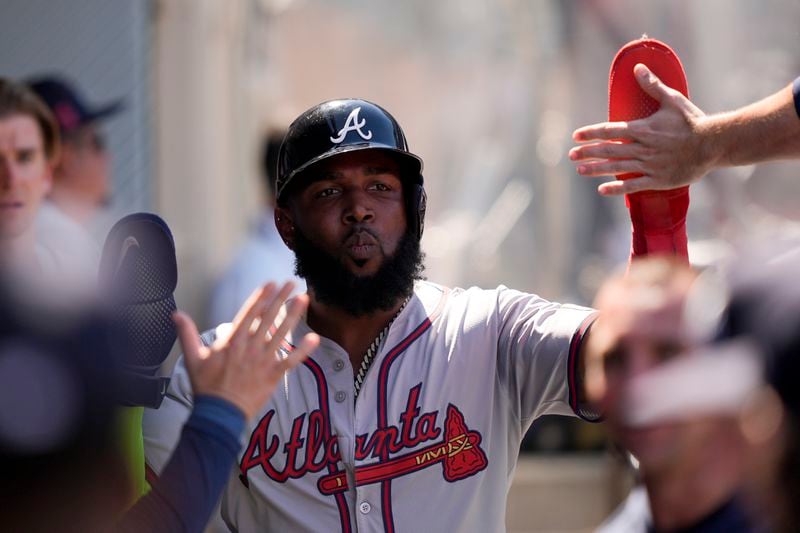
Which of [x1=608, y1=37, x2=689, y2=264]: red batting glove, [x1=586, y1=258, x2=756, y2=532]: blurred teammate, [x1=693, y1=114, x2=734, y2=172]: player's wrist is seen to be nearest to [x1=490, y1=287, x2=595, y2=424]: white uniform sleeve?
[x1=608, y1=37, x2=689, y2=264]: red batting glove

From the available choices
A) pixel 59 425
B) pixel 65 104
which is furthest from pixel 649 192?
pixel 65 104

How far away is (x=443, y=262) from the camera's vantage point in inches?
595

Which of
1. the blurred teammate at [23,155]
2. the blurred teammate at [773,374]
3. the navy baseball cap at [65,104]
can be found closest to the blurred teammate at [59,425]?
the blurred teammate at [773,374]

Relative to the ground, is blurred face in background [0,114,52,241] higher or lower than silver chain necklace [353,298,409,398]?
higher

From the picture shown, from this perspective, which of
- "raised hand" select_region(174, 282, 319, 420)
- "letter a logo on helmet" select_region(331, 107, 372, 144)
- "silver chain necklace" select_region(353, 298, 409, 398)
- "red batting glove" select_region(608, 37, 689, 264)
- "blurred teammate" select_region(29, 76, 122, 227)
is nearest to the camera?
"raised hand" select_region(174, 282, 319, 420)

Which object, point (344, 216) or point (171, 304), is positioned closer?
point (171, 304)

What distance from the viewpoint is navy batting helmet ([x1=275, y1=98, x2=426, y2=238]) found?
3467mm

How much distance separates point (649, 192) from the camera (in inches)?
123

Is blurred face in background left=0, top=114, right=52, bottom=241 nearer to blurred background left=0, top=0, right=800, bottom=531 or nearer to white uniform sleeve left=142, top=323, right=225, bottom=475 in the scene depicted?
white uniform sleeve left=142, top=323, right=225, bottom=475

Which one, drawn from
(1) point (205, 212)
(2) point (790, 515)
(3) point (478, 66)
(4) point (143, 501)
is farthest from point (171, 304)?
A: (3) point (478, 66)

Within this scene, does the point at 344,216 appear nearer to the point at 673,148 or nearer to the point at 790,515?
the point at 673,148

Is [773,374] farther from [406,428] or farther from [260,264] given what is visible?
[260,264]

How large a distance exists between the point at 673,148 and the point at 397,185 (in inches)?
33.1

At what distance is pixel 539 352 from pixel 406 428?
1.29 ft
